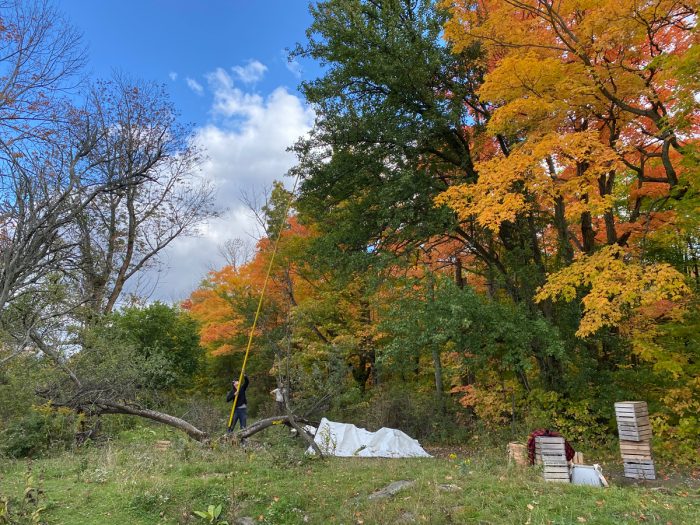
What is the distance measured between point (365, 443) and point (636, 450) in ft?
19.4

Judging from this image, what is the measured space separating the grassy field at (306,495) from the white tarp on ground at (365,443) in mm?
3245

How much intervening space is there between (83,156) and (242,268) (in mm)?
14799

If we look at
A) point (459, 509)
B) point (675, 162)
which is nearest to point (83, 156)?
point (459, 509)

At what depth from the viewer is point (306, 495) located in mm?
5664

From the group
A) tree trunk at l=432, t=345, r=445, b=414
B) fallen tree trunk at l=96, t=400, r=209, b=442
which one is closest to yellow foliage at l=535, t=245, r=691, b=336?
tree trunk at l=432, t=345, r=445, b=414

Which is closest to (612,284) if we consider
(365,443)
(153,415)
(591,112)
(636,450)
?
(636,450)

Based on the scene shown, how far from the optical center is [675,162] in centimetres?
1025

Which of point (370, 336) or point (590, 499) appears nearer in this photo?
point (590, 499)

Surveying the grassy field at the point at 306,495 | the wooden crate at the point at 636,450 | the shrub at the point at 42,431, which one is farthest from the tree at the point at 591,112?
the shrub at the point at 42,431

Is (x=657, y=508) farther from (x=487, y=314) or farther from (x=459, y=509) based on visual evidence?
(x=487, y=314)

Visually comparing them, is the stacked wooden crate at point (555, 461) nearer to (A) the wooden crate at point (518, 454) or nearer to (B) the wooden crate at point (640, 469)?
(A) the wooden crate at point (518, 454)

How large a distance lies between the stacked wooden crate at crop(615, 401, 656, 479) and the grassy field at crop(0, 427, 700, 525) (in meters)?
0.44

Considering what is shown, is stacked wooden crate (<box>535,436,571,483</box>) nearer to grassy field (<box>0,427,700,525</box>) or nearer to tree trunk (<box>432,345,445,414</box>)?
grassy field (<box>0,427,700,525</box>)

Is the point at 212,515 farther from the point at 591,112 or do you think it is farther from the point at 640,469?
the point at 591,112
